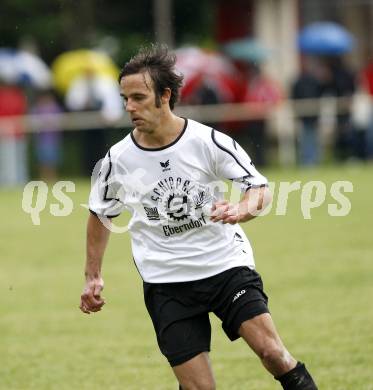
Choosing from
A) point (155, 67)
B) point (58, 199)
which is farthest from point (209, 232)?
point (58, 199)

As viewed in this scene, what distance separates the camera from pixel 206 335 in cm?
562

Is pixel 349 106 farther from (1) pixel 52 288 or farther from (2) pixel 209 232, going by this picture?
(2) pixel 209 232

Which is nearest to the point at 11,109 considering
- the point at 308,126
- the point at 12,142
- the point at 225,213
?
the point at 12,142

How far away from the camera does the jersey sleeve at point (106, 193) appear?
5766mm

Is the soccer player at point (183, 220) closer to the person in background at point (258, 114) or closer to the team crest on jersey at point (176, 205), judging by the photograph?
the team crest on jersey at point (176, 205)

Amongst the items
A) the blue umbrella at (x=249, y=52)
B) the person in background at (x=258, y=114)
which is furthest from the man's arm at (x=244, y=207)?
the blue umbrella at (x=249, y=52)

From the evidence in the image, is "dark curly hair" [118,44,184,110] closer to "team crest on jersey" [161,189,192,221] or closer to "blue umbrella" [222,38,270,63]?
"team crest on jersey" [161,189,192,221]

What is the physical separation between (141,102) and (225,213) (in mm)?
698

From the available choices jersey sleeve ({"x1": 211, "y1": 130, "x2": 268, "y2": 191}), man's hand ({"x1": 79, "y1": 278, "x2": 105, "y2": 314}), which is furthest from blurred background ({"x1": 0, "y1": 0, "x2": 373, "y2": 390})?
jersey sleeve ({"x1": 211, "y1": 130, "x2": 268, "y2": 191})

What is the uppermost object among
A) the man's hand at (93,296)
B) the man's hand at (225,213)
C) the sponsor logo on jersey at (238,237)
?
the man's hand at (225,213)

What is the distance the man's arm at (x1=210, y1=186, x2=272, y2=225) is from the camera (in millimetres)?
5266

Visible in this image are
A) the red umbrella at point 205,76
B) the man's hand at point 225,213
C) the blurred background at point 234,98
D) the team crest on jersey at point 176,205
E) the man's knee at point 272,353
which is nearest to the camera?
the man's hand at point 225,213

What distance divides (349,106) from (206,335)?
58.8 ft

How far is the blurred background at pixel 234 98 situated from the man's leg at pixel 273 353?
53.1 feet
